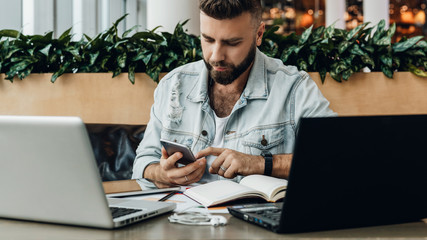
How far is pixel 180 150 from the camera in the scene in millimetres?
1493

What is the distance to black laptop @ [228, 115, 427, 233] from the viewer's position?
76cm

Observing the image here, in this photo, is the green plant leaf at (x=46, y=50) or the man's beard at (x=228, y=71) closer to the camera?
the man's beard at (x=228, y=71)

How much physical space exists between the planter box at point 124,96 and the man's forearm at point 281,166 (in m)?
1.19

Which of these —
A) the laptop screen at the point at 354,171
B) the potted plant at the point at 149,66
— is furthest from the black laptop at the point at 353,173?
the potted plant at the point at 149,66

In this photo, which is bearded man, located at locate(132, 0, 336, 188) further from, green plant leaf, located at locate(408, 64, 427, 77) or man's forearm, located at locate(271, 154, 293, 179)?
green plant leaf, located at locate(408, 64, 427, 77)

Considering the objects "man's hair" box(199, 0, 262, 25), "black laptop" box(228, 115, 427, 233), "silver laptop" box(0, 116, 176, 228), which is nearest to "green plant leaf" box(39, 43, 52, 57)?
"man's hair" box(199, 0, 262, 25)

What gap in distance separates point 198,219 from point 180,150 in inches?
23.0

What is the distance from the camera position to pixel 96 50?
115 inches

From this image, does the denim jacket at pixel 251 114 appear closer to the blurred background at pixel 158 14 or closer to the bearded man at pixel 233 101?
the bearded man at pixel 233 101

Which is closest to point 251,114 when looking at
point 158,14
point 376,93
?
point 376,93

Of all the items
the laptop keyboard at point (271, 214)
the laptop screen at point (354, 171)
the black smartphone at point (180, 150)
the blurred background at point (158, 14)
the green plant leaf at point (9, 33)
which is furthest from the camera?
the blurred background at point (158, 14)

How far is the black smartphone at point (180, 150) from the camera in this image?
57.3 inches

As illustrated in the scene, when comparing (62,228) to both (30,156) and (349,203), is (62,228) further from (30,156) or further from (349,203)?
(349,203)

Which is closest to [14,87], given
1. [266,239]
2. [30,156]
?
[30,156]
